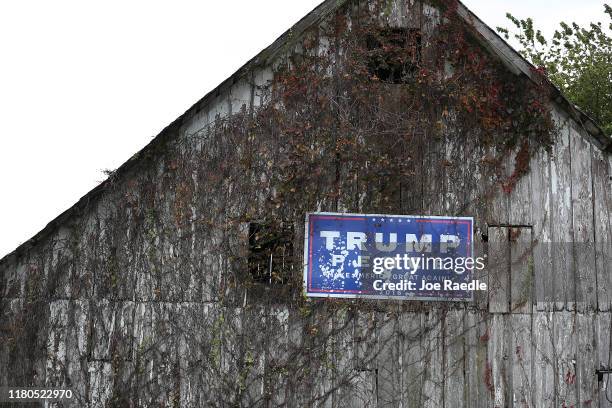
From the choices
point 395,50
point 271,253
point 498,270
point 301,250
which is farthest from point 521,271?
point 395,50

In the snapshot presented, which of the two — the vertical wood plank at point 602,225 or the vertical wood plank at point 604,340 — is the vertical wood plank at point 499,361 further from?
the vertical wood plank at point 602,225

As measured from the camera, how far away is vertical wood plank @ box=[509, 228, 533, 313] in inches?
343

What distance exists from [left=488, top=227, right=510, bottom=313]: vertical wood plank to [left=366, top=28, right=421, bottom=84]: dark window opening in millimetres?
2281

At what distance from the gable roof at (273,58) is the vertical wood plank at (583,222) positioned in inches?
8.8

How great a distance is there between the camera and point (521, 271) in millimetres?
8758

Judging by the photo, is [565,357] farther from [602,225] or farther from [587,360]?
[602,225]

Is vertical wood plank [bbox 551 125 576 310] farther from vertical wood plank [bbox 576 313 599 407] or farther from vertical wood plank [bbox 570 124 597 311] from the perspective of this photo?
vertical wood plank [bbox 576 313 599 407]

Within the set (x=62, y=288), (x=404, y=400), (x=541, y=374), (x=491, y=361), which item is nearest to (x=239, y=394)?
(x=404, y=400)

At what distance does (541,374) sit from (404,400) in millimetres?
1687

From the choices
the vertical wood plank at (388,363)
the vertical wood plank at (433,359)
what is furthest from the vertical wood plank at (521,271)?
the vertical wood plank at (388,363)

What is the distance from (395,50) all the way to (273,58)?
61.3 inches

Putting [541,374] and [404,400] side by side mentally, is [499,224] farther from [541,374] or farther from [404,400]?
[404,400]

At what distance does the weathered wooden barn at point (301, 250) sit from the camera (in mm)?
8633

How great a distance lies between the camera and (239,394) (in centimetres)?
862
